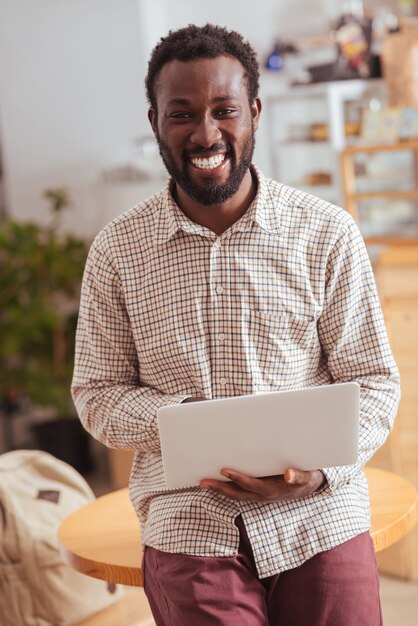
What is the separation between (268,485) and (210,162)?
0.55 meters

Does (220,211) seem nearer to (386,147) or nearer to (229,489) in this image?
(229,489)

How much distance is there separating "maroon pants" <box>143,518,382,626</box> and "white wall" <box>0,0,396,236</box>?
2608 mm

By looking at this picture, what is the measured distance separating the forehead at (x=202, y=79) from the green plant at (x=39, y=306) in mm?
2416

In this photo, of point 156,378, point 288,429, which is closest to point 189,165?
point 156,378

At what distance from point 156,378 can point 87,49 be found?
2879 millimetres

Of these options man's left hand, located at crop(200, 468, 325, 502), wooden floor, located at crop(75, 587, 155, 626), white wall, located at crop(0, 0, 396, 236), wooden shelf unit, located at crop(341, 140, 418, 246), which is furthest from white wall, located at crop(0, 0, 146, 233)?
man's left hand, located at crop(200, 468, 325, 502)

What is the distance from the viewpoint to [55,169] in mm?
4414

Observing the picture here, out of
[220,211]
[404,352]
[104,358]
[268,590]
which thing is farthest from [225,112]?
[404,352]

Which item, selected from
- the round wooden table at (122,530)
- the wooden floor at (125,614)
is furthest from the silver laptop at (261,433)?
the wooden floor at (125,614)

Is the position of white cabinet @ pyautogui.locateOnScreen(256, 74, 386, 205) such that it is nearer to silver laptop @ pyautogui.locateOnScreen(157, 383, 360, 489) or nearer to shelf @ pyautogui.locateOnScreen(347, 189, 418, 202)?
shelf @ pyautogui.locateOnScreen(347, 189, 418, 202)

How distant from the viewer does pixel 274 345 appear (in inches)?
65.7

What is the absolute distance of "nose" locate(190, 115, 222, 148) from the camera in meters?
1.60

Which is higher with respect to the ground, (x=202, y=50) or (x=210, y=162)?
(x=202, y=50)

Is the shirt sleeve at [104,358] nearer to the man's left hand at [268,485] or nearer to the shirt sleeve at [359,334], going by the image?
the man's left hand at [268,485]
